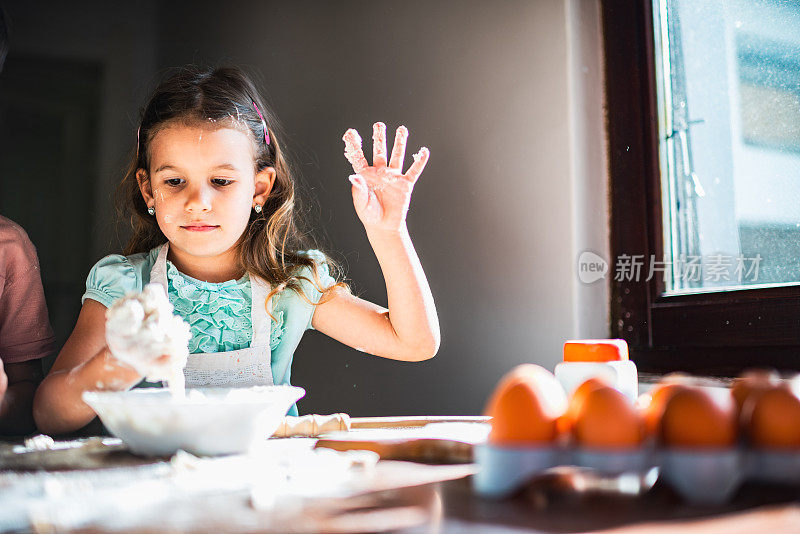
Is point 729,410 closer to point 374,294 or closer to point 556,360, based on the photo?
point 556,360

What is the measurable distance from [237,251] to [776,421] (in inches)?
36.8

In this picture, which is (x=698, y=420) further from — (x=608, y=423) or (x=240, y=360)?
(x=240, y=360)

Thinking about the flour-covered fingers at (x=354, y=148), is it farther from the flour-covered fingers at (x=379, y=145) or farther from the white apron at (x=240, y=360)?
the white apron at (x=240, y=360)

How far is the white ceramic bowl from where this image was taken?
587 millimetres

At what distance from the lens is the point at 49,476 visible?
1.73 feet

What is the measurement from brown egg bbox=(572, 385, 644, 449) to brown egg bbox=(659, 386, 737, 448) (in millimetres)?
20

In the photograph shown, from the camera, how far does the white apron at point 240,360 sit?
1049 millimetres

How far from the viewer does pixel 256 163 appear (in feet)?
3.98

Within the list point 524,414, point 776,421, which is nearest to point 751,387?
point 776,421

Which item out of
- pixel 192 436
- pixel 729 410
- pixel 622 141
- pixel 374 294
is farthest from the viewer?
pixel 374 294

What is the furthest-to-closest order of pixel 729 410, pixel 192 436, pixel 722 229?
pixel 722 229, pixel 192 436, pixel 729 410

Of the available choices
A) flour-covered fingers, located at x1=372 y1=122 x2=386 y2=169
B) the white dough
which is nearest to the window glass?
flour-covered fingers, located at x1=372 y1=122 x2=386 y2=169

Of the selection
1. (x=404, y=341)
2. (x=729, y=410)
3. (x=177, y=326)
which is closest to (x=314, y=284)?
(x=404, y=341)

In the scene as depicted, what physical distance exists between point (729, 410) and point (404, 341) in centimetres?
73
